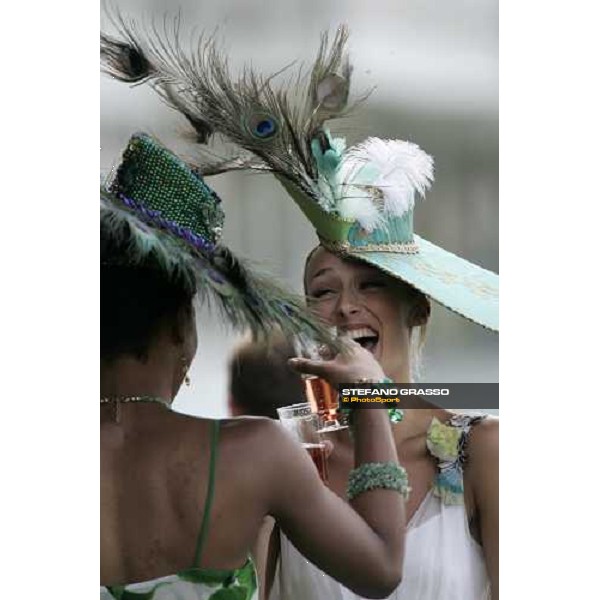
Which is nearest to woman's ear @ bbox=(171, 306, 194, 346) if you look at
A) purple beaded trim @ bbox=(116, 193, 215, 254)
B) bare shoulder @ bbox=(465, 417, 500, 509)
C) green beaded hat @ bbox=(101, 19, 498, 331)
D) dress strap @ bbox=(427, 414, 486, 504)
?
purple beaded trim @ bbox=(116, 193, 215, 254)

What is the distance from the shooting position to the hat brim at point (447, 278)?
8.91ft

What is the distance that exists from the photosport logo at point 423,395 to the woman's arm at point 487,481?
0.07m

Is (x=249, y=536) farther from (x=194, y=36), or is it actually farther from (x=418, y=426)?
(x=194, y=36)

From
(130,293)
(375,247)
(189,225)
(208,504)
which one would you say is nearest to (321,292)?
(375,247)

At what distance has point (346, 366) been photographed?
8.96ft

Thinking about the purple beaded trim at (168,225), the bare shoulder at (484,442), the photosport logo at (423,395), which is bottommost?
the bare shoulder at (484,442)

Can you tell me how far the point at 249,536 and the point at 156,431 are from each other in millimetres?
384

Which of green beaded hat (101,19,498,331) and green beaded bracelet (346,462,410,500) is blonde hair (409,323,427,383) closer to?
green beaded hat (101,19,498,331)

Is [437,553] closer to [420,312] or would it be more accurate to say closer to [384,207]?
[420,312]

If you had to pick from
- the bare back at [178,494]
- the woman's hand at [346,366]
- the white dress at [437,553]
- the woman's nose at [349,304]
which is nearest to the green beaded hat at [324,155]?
the woman's nose at [349,304]

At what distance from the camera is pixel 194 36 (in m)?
2.73

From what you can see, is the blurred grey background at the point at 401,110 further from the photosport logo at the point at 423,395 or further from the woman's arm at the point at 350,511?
the woman's arm at the point at 350,511

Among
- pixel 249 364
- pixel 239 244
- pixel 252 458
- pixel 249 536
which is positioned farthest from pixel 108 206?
A: pixel 249 536

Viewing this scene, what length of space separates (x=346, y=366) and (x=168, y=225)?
24.8 inches
